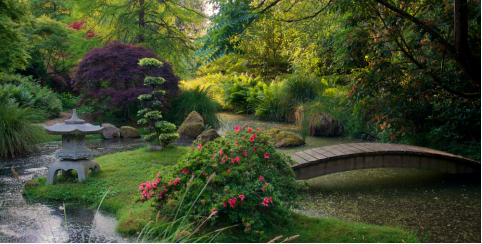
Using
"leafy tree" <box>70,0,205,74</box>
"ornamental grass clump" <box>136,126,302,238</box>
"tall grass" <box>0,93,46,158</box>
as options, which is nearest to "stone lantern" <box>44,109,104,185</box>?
"ornamental grass clump" <box>136,126,302,238</box>

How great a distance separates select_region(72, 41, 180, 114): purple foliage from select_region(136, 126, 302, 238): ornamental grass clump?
619 centimetres

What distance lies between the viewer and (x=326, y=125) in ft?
29.3

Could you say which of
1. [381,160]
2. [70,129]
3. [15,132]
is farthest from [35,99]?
[381,160]

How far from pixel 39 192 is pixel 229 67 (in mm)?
18629

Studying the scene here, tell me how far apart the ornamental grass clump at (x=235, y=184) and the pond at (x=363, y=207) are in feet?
1.51

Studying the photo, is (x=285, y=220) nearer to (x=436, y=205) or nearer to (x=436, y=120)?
(x=436, y=205)

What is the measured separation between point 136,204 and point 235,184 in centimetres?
141

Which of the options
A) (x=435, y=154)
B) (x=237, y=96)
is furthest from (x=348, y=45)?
(x=237, y=96)

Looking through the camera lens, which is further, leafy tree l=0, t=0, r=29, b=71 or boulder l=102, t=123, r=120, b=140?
boulder l=102, t=123, r=120, b=140

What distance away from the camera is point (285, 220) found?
2910 mm

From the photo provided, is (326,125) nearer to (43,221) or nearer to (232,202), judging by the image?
(232,202)

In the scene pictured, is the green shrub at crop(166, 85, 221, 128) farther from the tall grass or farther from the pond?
the pond

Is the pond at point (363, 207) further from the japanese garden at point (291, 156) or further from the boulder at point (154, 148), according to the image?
the boulder at point (154, 148)

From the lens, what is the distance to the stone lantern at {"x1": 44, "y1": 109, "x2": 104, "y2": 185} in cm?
433
